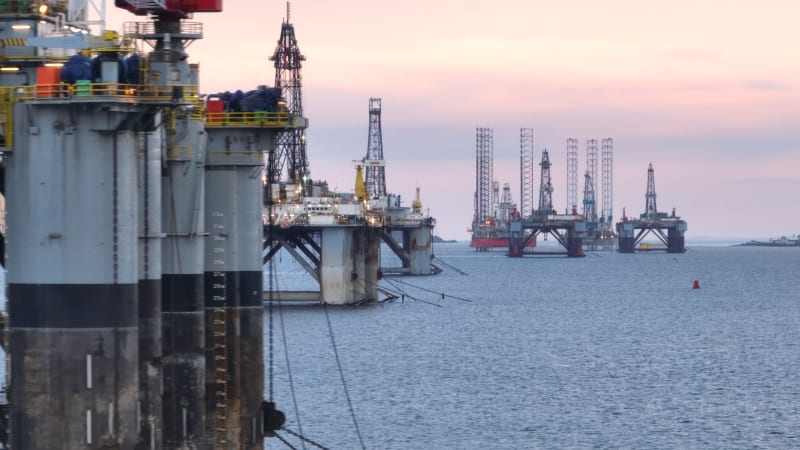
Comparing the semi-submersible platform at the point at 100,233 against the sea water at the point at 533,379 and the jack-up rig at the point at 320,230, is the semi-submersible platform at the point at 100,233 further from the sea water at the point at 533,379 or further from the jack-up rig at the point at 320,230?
the jack-up rig at the point at 320,230

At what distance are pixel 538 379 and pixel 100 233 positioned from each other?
64.2m

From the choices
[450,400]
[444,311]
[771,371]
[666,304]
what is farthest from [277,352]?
[666,304]

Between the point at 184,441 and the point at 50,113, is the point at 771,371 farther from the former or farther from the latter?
the point at 50,113

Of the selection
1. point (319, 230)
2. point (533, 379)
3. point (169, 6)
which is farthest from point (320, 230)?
point (169, 6)

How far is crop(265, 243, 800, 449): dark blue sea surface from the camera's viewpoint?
7094cm

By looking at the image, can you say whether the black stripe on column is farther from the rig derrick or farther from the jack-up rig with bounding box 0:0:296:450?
the rig derrick

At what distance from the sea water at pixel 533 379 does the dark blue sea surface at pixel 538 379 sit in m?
0.11

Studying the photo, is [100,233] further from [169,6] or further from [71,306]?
[169,6]

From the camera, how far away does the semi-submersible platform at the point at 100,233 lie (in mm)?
31641

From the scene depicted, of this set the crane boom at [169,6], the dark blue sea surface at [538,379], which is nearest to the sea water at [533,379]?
the dark blue sea surface at [538,379]

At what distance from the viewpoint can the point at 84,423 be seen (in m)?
31.5

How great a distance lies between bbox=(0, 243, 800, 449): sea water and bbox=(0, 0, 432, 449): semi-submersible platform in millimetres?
20165

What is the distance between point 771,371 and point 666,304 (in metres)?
83.1

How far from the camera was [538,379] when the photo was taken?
93500 millimetres
